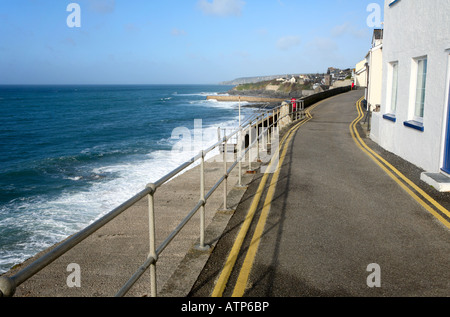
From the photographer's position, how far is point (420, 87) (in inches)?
432

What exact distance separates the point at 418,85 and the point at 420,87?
15 cm

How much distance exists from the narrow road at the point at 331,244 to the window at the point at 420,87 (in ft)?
8.52

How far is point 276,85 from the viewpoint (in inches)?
6004

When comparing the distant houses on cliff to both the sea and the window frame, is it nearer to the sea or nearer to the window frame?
the window frame

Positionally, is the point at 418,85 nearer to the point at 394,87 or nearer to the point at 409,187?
the point at 394,87

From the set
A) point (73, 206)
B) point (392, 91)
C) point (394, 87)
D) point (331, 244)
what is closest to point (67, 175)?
point (73, 206)

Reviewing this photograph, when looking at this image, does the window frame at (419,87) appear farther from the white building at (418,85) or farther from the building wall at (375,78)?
the building wall at (375,78)

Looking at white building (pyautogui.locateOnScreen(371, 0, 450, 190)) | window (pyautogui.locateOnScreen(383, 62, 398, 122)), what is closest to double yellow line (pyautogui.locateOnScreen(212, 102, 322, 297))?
white building (pyautogui.locateOnScreen(371, 0, 450, 190))

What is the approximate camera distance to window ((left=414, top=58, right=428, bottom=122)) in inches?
419

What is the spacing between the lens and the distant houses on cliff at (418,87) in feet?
29.4
